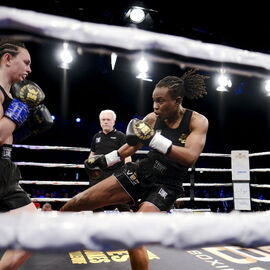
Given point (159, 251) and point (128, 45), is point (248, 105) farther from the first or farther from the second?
point (128, 45)

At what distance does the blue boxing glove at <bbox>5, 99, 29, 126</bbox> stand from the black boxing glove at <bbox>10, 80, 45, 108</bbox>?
4 cm

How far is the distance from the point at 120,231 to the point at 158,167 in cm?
99

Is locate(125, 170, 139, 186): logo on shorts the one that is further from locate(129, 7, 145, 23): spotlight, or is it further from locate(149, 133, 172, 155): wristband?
locate(129, 7, 145, 23): spotlight

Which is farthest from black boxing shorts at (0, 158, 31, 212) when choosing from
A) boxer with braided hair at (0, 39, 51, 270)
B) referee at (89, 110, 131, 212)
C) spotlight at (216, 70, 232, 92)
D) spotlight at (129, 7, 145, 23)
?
spotlight at (216, 70, 232, 92)

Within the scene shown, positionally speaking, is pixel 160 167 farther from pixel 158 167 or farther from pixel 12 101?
pixel 12 101

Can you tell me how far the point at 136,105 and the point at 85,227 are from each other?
707cm

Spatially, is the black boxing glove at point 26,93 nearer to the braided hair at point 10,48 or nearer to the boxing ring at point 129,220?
the braided hair at point 10,48

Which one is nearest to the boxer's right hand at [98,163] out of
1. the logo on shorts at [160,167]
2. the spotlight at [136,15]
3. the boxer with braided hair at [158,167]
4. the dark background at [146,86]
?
the boxer with braided hair at [158,167]

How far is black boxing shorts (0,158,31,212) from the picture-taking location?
1074 mm

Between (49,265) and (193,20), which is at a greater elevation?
(193,20)

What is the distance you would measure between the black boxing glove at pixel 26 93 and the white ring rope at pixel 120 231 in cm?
66

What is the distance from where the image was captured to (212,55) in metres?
0.70

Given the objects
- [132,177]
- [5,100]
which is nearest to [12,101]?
[5,100]

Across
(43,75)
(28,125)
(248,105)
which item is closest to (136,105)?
(43,75)
